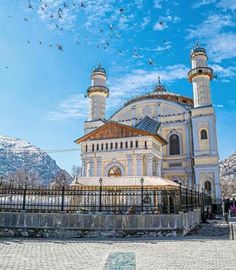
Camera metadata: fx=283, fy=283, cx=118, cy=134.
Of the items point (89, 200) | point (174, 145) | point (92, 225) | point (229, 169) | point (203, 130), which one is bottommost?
point (92, 225)

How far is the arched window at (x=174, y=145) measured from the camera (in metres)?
40.7

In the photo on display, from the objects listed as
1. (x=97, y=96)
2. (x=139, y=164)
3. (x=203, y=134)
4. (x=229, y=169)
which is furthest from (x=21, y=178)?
(x=229, y=169)

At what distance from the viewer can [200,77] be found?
40062 millimetres

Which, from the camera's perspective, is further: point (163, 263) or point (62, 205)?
point (62, 205)

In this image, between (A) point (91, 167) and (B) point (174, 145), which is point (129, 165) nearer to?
(A) point (91, 167)

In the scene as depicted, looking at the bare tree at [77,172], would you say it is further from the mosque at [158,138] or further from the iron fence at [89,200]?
the iron fence at [89,200]

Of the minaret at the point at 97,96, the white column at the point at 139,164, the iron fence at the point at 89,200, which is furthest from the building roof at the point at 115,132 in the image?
the iron fence at the point at 89,200

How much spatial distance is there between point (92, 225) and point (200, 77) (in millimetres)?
32756

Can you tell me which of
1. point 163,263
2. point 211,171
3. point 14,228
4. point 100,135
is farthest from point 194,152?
point 163,263

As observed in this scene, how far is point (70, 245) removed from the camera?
10109 mm

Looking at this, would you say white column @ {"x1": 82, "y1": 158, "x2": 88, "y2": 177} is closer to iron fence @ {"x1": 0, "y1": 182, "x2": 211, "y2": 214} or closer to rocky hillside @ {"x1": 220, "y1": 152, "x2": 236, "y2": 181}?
iron fence @ {"x1": 0, "y1": 182, "x2": 211, "y2": 214}

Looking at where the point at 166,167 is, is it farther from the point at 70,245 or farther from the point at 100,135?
the point at 70,245

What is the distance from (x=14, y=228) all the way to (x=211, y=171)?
29.0m

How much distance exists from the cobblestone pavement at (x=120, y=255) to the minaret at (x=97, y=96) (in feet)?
114
